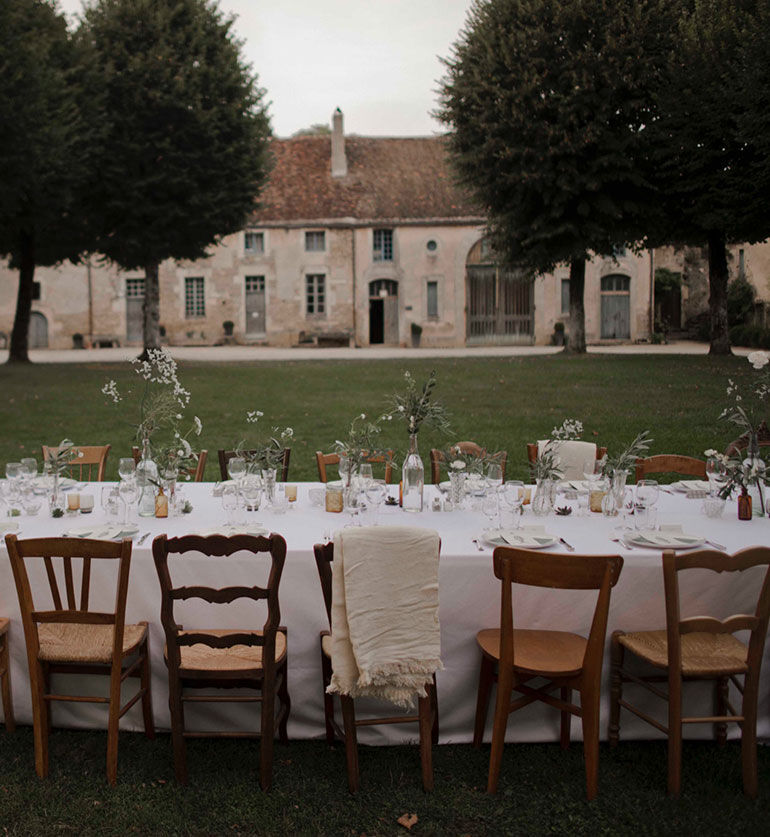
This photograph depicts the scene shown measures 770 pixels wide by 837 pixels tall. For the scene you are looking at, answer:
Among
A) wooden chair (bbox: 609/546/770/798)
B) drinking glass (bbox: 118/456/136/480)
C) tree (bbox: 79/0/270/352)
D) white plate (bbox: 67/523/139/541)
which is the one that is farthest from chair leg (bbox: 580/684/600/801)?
tree (bbox: 79/0/270/352)

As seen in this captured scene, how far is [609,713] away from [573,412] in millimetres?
9099

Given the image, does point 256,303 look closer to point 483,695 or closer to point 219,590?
point 483,695

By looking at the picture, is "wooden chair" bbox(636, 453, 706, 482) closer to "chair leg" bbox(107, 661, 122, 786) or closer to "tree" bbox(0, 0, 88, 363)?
"chair leg" bbox(107, 661, 122, 786)

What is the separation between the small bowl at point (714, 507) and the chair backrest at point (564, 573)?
4.85 ft

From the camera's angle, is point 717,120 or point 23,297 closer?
point 717,120

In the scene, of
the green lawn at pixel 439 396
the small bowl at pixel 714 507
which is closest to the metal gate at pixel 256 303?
the green lawn at pixel 439 396

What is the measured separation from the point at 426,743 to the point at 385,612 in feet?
2.02

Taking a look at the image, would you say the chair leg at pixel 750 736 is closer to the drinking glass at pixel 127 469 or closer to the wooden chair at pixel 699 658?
the wooden chair at pixel 699 658

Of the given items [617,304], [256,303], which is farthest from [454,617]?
[256,303]

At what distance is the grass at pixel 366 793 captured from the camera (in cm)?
311

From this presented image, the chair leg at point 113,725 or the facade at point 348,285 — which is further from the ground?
the facade at point 348,285

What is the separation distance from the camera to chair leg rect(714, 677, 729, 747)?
143 inches

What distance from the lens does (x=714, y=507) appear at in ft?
14.3

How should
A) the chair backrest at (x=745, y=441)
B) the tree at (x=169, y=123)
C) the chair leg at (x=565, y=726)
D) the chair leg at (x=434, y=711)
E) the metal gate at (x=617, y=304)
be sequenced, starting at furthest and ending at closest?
the metal gate at (x=617, y=304) → the tree at (x=169, y=123) → the chair backrest at (x=745, y=441) → the chair leg at (x=565, y=726) → the chair leg at (x=434, y=711)
